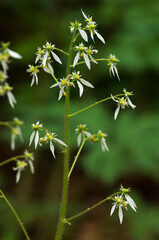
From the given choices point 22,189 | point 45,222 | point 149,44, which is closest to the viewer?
point 45,222

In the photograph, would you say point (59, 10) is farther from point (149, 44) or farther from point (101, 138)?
point (101, 138)

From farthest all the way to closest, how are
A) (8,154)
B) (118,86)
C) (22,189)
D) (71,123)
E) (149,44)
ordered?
(8,154) → (118,86) → (22,189) → (149,44) → (71,123)

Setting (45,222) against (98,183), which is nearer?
(45,222)

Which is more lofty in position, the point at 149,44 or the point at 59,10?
the point at 59,10

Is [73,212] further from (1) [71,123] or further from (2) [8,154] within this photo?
(2) [8,154]

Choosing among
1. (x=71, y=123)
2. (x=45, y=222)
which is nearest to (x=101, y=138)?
(x=71, y=123)

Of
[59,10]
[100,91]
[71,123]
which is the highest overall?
[59,10]
